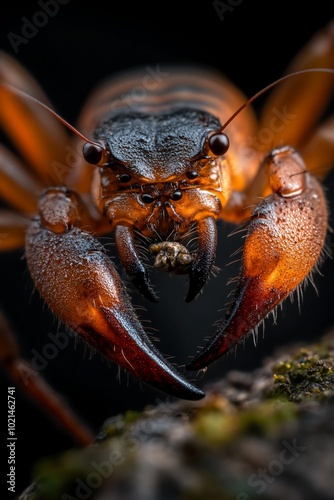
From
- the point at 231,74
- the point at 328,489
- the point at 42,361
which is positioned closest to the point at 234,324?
the point at 328,489

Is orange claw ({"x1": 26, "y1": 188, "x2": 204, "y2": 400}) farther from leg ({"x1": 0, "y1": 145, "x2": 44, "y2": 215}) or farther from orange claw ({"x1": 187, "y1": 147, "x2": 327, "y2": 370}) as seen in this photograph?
leg ({"x1": 0, "y1": 145, "x2": 44, "y2": 215})

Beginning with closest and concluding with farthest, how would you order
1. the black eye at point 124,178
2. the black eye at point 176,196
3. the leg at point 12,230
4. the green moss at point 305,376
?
the green moss at point 305,376 → the black eye at point 176,196 → the black eye at point 124,178 → the leg at point 12,230

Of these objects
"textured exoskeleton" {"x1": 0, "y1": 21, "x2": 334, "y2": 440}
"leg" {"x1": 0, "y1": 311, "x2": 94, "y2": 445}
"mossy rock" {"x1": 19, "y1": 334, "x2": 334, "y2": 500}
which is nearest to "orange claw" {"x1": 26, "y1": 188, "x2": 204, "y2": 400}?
"textured exoskeleton" {"x1": 0, "y1": 21, "x2": 334, "y2": 440}

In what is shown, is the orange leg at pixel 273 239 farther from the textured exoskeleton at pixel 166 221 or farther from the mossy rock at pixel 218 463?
the mossy rock at pixel 218 463

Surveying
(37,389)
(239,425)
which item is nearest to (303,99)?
(37,389)

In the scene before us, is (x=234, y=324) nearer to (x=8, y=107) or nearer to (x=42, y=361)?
(x=42, y=361)

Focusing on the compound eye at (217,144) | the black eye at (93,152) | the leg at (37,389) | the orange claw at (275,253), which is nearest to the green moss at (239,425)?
the orange claw at (275,253)

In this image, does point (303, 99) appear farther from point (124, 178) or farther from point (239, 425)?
point (239, 425)
